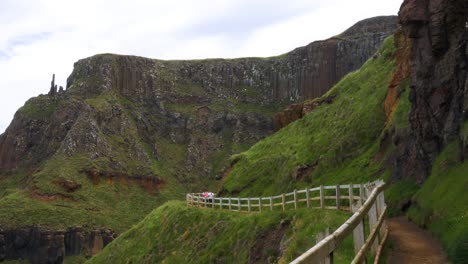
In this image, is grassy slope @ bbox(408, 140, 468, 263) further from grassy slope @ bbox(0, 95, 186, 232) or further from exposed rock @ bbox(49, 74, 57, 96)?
exposed rock @ bbox(49, 74, 57, 96)

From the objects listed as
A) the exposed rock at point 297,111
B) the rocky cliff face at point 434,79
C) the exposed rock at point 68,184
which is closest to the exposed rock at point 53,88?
the exposed rock at point 68,184

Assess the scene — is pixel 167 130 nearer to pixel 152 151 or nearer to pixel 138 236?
pixel 152 151

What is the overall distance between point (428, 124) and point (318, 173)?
49.2 feet

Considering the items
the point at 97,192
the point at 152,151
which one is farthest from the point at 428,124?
the point at 152,151

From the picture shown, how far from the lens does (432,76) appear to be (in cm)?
2420

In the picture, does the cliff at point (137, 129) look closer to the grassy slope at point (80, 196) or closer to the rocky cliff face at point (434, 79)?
the grassy slope at point (80, 196)

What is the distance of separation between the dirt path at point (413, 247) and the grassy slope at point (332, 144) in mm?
15261

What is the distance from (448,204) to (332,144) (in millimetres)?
25235

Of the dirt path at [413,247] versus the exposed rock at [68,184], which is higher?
the dirt path at [413,247]

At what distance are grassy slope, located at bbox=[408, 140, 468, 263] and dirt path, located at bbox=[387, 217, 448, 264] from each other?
0.88ft

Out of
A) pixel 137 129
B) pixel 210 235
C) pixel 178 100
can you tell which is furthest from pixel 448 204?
pixel 178 100

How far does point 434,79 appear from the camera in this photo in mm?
23922

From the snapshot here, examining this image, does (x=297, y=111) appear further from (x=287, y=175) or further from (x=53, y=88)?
(x=53, y=88)

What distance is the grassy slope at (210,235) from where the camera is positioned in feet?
56.5
